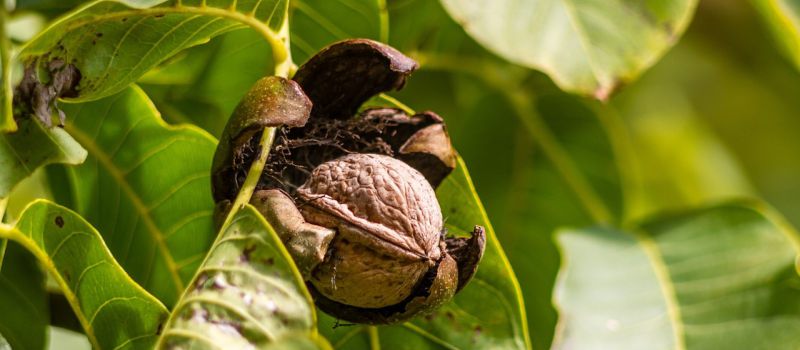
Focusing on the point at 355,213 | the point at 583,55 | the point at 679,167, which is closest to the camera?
the point at 355,213

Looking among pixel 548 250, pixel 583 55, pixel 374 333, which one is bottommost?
pixel 548 250

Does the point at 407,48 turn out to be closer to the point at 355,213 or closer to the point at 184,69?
the point at 184,69

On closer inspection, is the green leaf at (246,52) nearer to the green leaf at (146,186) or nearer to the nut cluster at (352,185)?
the green leaf at (146,186)

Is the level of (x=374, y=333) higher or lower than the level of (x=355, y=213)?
lower

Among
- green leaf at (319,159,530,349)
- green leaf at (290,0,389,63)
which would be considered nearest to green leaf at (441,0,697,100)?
green leaf at (290,0,389,63)

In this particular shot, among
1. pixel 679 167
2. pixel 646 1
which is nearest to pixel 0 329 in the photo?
pixel 646 1

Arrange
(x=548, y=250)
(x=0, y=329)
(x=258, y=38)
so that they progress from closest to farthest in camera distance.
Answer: (x=0, y=329)
(x=258, y=38)
(x=548, y=250)

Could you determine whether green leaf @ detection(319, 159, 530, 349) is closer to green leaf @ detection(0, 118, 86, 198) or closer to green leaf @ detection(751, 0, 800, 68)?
green leaf @ detection(0, 118, 86, 198)
